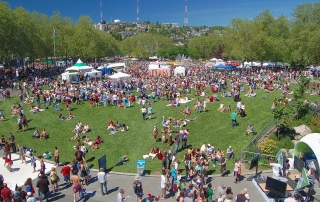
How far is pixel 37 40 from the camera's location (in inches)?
2141

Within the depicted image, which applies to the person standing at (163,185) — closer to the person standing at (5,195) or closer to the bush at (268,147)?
the person standing at (5,195)

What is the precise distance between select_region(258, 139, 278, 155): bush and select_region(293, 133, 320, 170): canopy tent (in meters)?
1.22

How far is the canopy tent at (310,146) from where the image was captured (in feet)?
44.2

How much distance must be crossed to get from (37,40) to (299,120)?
49207 millimetres

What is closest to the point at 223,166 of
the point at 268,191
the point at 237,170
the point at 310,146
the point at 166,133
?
the point at 237,170

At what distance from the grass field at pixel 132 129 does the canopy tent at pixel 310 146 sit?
352cm

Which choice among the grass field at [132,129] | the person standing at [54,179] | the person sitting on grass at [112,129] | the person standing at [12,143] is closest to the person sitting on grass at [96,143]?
the grass field at [132,129]

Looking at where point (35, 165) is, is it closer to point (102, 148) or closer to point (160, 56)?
point (102, 148)

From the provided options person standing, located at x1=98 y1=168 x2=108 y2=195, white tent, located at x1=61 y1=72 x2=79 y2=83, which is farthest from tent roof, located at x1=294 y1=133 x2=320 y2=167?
white tent, located at x1=61 y1=72 x2=79 y2=83

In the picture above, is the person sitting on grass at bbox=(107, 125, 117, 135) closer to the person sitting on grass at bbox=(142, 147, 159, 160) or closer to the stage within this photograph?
the person sitting on grass at bbox=(142, 147, 159, 160)

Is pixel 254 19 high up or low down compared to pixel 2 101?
up

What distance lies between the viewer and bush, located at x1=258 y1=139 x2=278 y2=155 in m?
16.4

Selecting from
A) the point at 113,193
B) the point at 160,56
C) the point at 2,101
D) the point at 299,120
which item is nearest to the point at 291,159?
the point at 299,120

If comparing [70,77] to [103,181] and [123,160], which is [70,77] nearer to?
[123,160]
